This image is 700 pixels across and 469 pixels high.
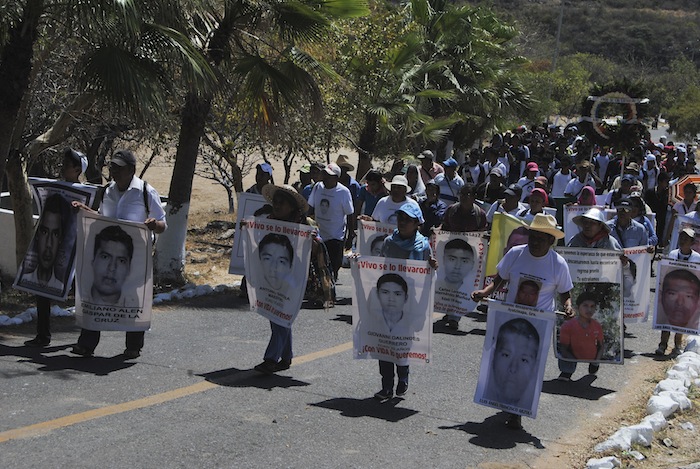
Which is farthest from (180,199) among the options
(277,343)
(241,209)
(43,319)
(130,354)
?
(277,343)

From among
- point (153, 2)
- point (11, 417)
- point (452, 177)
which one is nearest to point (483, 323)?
point (452, 177)

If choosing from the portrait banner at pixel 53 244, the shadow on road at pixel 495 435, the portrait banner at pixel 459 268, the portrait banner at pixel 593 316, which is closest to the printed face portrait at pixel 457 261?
the portrait banner at pixel 459 268

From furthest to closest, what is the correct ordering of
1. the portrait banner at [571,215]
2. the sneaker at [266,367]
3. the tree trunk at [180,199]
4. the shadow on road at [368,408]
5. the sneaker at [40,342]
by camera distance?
the portrait banner at [571,215], the tree trunk at [180,199], the sneaker at [40,342], the sneaker at [266,367], the shadow on road at [368,408]

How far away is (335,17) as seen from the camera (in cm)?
1285

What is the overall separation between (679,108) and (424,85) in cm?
4863

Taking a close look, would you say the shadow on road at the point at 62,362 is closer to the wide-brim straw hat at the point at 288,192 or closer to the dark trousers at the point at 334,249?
the wide-brim straw hat at the point at 288,192

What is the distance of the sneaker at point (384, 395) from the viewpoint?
825 centimetres

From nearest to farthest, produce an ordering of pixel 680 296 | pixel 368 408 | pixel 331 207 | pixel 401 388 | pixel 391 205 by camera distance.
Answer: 1. pixel 368 408
2. pixel 401 388
3. pixel 680 296
4. pixel 391 205
5. pixel 331 207

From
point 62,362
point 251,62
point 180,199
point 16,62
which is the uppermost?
point 251,62

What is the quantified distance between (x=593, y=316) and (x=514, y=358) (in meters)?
1.80

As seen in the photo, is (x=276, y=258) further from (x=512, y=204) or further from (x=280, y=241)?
(x=512, y=204)

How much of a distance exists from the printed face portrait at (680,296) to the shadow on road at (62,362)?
597 centimetres

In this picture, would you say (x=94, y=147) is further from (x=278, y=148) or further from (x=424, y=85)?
(x=424, y=85)

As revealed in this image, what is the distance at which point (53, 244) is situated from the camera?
31.0ft
